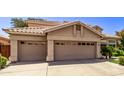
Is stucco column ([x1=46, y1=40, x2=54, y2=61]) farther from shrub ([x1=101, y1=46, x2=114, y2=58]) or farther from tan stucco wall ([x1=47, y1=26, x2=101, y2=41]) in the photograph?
shrub ([x1=101, y1=46, x2=114, y2=58])

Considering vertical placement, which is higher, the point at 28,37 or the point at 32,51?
the point at 28,37

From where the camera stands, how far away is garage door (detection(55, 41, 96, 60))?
47.3 ft

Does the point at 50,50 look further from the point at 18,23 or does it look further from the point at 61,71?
the point at 18,23

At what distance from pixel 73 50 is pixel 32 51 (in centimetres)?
441

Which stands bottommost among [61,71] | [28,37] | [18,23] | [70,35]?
[61,71]

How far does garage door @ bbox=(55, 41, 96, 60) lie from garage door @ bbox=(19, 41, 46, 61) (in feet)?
4.83

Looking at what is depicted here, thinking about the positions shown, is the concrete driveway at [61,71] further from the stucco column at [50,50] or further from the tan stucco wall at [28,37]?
the tan stucco wall at [28,37]

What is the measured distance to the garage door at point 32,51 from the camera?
13492 millimetres

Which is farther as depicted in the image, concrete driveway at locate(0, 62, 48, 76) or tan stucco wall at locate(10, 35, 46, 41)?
tan stucco wall at locate(10, 35, 46, 41)

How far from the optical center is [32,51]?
13.8m

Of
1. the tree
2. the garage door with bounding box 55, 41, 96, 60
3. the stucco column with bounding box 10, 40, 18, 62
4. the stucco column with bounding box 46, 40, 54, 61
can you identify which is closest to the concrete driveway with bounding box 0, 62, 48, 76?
the stucco column with bounding box 10, 40, 18, 62

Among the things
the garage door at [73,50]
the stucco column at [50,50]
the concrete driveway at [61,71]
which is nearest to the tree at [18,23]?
the garage door at [73,50]

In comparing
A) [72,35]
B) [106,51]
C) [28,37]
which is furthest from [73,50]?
[28,37]
